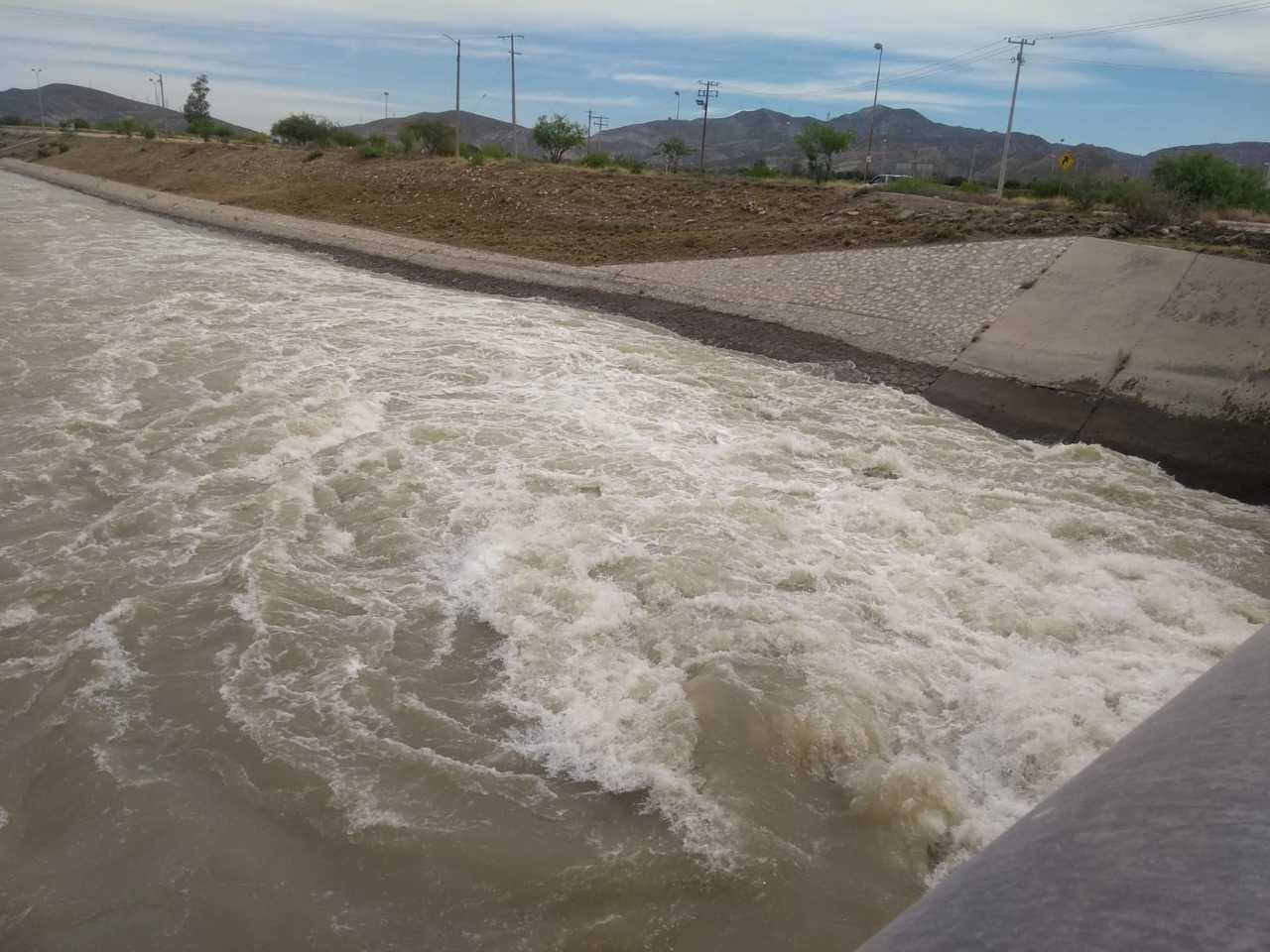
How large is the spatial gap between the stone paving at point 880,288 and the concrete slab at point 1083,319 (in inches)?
18.5

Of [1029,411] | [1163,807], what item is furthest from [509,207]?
[1163,807]

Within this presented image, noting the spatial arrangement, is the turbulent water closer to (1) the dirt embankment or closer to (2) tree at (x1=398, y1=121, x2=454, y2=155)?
(1) the dirt embankment

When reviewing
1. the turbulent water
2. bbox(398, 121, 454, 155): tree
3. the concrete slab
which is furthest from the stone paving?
bbox(398, 121, 454, 155): tree

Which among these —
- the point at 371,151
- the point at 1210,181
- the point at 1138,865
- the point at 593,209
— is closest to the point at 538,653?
the point at 1138,865

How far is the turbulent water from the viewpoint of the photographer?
3766 millimetres

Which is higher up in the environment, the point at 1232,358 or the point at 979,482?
the point at 1232,358

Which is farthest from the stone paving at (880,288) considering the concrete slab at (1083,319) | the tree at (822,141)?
the tree at (822,141)

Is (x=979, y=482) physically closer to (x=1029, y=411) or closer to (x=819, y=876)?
(x=1029, y=411)

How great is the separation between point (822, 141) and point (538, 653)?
158ft

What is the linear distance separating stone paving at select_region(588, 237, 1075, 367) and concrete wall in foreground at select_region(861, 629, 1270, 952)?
12.2 metres

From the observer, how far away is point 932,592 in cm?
652

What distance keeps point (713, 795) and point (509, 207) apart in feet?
83.9

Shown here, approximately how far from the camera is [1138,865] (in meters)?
1.48

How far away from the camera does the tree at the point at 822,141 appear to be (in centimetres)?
4803
